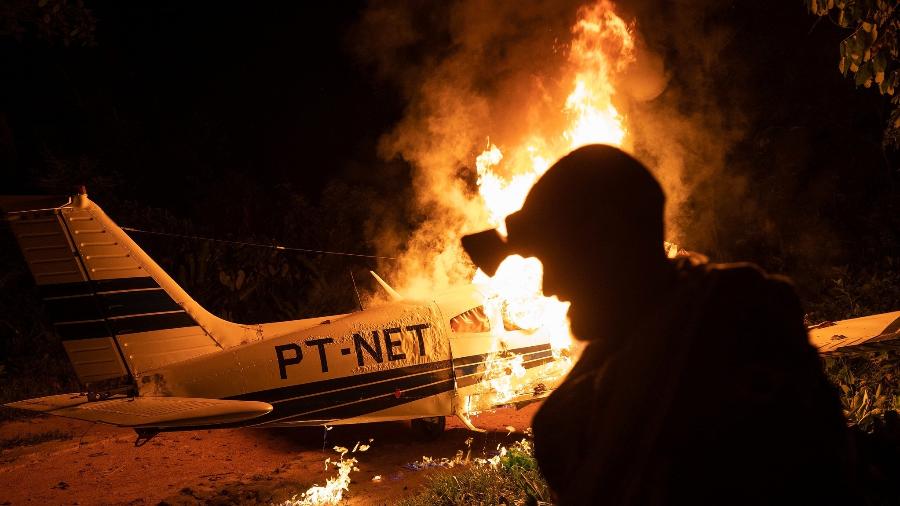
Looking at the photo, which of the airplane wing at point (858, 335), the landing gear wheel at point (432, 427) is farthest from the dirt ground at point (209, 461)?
the airplane wing at point (858, 335)

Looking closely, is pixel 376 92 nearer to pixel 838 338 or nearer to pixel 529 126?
pixel 529 126

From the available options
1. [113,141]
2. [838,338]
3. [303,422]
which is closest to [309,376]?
[303,422]

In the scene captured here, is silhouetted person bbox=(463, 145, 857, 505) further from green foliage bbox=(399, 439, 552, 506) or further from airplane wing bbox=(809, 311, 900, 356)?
airplane wing bbox=(809, 311, 900, 356)

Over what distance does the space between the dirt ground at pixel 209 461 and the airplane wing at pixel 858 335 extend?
4635 mm

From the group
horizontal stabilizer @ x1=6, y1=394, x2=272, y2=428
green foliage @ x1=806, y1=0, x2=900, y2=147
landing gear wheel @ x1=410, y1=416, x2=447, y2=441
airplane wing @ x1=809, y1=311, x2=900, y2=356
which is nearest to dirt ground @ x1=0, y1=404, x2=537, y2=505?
landing gear wheel @ x1=410, y1=416, x2=447, y2=441

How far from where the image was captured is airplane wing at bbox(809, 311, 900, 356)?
20.0 feet

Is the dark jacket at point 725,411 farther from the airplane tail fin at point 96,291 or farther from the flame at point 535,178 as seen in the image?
the airplane tail fin at point 96,291

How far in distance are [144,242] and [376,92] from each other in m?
12.9

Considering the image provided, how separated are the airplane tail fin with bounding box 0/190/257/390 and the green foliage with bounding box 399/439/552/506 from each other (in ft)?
11.6

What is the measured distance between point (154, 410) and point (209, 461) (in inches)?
112

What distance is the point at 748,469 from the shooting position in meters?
0.99

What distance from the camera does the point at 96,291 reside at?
708 cm

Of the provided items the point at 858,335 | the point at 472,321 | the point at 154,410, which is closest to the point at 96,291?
the point at 154,410

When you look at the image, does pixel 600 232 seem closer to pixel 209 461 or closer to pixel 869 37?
pixel 869 37
